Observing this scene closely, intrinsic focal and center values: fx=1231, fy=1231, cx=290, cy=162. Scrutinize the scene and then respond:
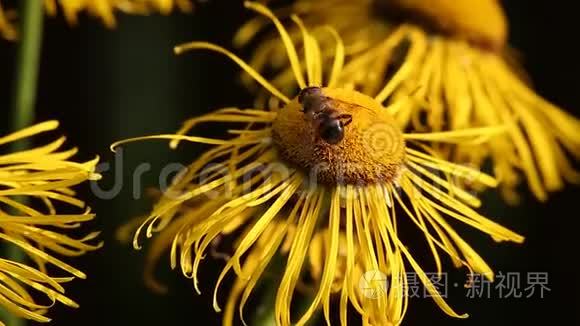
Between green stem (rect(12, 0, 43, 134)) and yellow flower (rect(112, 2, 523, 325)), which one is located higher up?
green stem (rect(12, 0, 43, 134))

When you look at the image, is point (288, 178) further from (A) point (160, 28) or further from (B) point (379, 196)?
(A) point (160, 28)

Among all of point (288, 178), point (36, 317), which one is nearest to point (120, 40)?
point (288, 178)

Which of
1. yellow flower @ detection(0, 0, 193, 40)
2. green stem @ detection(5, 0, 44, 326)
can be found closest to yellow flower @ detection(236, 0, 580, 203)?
yellow flower @ detection(0, 0, 193, 40)

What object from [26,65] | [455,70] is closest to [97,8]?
[26,65]

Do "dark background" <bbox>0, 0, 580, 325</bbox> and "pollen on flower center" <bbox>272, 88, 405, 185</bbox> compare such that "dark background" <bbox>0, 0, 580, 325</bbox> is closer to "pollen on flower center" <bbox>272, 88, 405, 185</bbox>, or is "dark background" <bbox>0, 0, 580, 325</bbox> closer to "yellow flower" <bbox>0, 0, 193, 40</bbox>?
"yellow flower" <bbox>0, 0, 193, 40</bbox>

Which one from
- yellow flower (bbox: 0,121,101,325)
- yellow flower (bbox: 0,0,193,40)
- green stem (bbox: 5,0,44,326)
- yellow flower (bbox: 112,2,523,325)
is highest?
yellow flower (bbox: 0,0,193,40)
